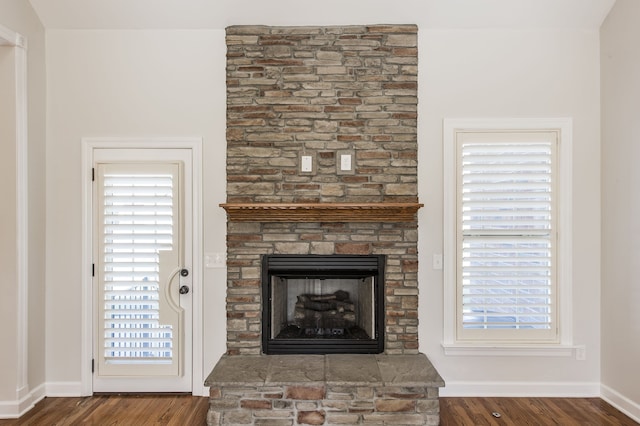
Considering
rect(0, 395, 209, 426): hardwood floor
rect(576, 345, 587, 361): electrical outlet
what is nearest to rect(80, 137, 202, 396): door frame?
rect(0, 395, 209, 426): hardwood floor

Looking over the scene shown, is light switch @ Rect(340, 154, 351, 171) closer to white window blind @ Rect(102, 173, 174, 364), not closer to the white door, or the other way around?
the white door

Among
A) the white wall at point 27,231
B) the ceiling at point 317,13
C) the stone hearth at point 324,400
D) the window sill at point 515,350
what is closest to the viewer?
the stone hearth at point 324,400

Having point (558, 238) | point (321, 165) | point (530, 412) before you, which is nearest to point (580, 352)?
point (530, 412)

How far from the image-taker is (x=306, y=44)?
3.14 metres

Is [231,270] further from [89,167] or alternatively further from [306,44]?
[306,44]

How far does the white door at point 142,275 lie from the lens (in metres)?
3.12

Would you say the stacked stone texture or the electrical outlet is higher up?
the electrical outlet

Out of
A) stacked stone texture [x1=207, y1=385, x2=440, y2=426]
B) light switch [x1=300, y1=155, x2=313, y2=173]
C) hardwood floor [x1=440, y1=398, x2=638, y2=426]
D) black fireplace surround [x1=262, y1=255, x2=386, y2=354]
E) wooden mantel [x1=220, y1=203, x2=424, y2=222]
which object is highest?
light switch [x1=300, y1=155, x2=313, y2=173]

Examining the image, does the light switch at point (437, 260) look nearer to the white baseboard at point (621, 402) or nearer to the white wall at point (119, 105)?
the white baseboard at point (621, 402)

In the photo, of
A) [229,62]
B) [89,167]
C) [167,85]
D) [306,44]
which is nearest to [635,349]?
[306,44]

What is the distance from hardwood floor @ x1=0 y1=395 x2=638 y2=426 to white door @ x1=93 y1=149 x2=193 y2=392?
0.51ft

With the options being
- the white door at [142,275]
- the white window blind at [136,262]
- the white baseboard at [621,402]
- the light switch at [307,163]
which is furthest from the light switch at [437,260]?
the white window blind at [136,262]

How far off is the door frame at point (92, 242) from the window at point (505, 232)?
1.95m

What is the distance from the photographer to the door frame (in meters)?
3.14
